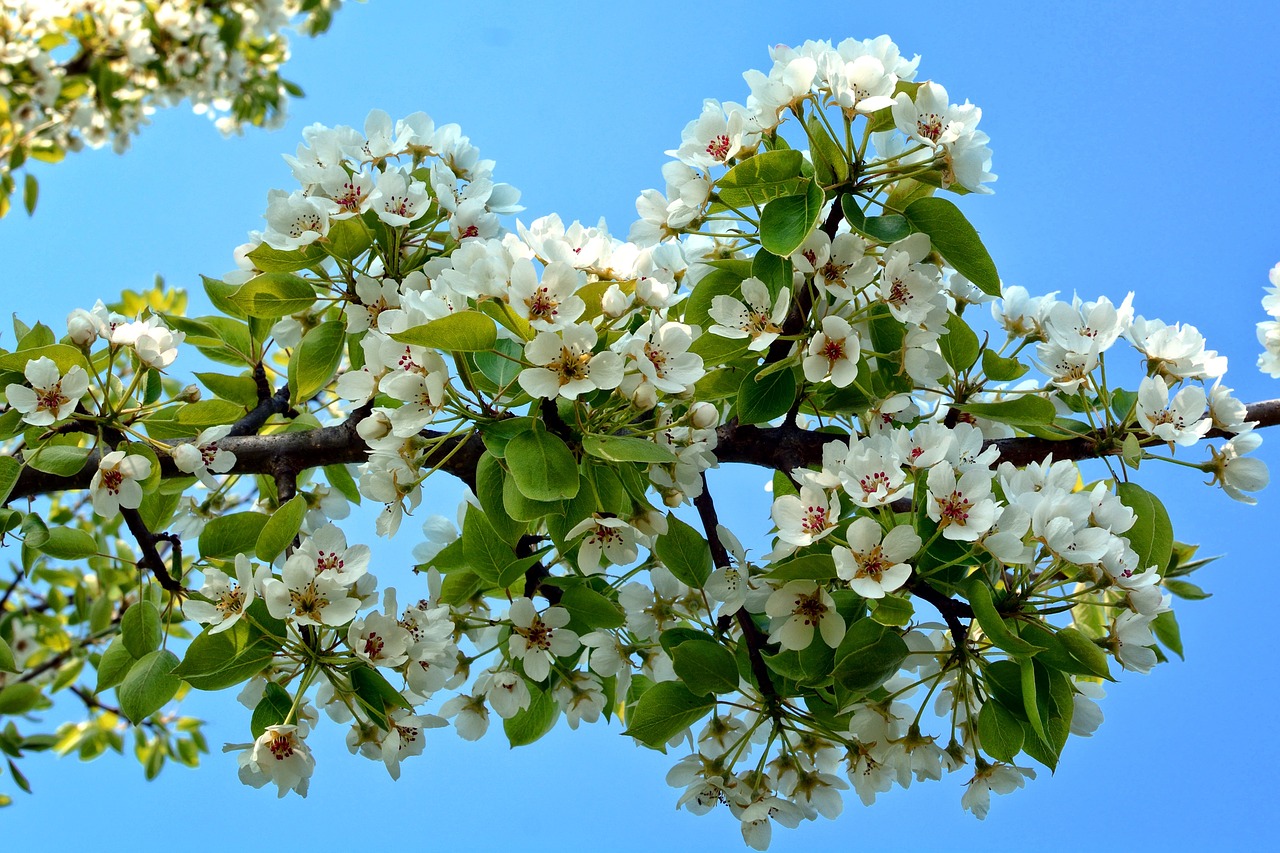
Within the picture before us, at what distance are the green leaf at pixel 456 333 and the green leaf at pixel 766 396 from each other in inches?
17.6

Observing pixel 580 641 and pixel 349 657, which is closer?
pixel 349 657

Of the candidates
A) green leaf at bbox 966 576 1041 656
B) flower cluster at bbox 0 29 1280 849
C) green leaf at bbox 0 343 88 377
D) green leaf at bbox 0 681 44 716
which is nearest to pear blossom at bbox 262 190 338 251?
flower cluster at bbox 0 29 1280 849

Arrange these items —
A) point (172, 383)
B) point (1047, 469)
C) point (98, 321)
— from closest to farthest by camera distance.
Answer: point (1047, 469) → point (98, 321) → point (172, 383)

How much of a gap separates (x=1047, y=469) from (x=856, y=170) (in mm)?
519

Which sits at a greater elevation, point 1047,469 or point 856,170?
point 856,170

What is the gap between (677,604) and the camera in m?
1.66

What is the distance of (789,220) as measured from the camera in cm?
147

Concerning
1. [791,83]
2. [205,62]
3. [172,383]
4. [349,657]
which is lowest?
[349,657]

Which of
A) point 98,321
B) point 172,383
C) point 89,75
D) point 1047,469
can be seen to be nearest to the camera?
point 1047,469

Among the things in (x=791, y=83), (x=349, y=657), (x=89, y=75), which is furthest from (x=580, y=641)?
(x=89, y=75)

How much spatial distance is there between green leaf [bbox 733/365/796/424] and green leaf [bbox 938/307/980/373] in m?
0.29

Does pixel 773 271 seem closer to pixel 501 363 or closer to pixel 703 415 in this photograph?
pixel 703 415

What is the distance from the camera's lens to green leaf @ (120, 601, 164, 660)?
1675mm

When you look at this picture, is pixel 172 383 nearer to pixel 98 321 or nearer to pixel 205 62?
pixel 98 321
